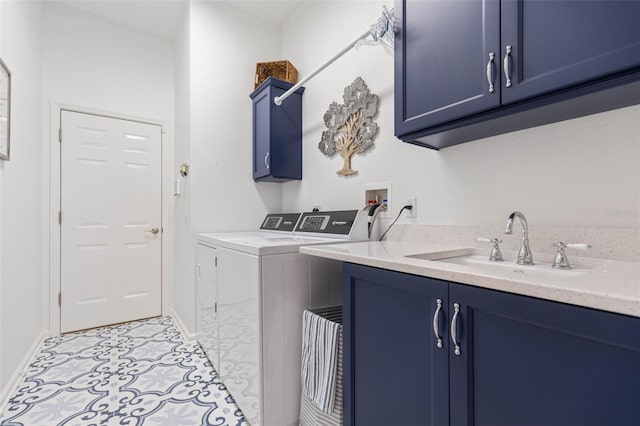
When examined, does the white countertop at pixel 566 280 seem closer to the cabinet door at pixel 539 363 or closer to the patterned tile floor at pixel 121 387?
the cabinet door at pixel 539 363

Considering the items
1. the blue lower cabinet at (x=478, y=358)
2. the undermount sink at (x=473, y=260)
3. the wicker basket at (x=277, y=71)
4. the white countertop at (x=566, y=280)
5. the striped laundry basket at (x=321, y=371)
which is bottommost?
the striped laundry basket at (x=321, y=371)

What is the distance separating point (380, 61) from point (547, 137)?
1086 millimetres

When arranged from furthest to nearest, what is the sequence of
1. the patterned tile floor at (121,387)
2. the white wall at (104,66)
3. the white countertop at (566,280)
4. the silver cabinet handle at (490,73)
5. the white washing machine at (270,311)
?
the white wall at (104,66) → the patterned tile floor at (121,387) → the white washing machine at (270,311) → the silver cabinet handle at (490,73) → the white countertop at (566,280)

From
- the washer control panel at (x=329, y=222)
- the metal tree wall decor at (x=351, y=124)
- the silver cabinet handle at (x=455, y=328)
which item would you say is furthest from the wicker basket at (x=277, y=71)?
the silver cabinet handle at (x=455, y=328)

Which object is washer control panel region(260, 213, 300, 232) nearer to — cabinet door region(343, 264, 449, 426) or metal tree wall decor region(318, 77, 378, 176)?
metal tree wall decor region(318, 77, 378, 176)

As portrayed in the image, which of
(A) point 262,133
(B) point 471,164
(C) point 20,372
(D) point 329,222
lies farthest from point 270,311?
(C) point 20,372

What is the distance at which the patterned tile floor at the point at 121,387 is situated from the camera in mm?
1616

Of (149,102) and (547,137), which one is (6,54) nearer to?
(149,102)

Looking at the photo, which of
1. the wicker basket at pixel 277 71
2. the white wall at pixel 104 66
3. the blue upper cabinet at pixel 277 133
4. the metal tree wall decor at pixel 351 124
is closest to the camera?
the metal tree wall decor at pixel 351 124

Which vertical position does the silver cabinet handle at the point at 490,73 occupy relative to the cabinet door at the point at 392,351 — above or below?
above

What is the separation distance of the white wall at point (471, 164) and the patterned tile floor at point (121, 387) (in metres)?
1.47

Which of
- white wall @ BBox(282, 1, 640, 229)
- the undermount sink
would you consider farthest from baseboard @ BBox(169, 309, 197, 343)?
the undermount sink

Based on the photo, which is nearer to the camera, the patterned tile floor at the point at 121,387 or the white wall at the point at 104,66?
the patterned tile floor at the point at 121,387

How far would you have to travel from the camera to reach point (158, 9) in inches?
109
